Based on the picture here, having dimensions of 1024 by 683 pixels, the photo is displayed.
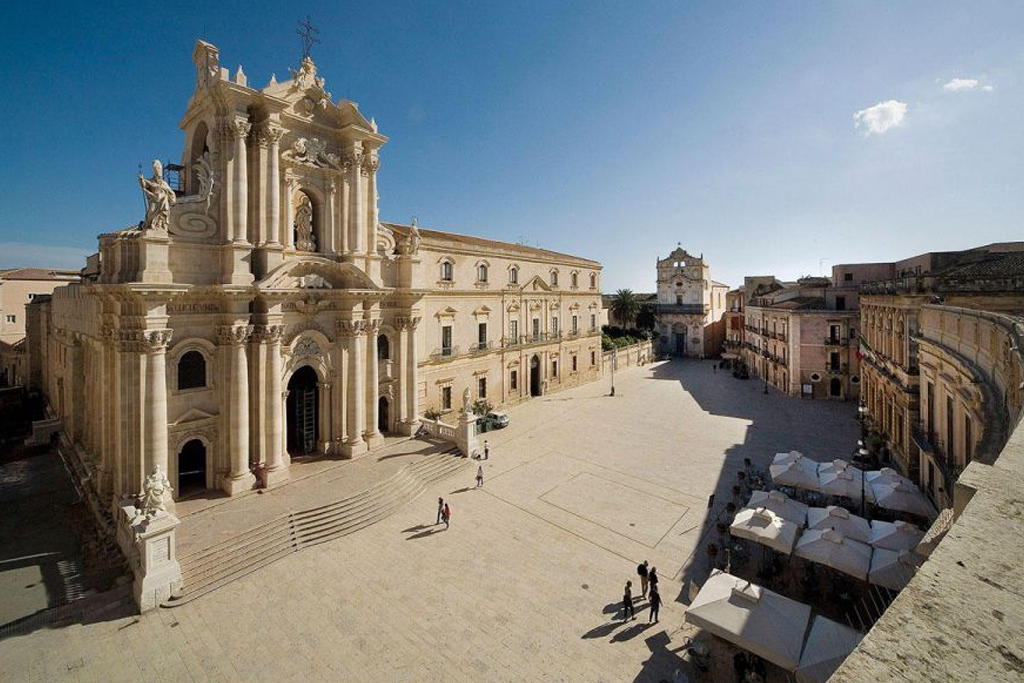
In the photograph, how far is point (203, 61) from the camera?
61.2ft

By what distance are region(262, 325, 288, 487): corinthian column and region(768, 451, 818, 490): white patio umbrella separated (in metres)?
19.5

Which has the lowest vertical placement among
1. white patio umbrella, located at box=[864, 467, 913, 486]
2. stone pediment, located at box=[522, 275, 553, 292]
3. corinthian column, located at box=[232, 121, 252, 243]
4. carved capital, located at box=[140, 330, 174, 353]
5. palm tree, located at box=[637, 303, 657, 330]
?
white patio umbrella, located at box=[864, 467, 913, 486]

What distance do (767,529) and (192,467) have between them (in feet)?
66.9

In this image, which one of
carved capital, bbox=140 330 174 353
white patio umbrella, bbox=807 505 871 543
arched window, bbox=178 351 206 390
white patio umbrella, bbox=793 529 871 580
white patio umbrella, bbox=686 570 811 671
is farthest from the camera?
arched window, bbox=178 351 206 390

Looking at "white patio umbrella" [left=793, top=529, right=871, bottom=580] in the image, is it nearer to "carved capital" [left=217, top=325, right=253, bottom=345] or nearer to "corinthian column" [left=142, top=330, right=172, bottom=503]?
"carved capital" [left=217, top=325, right=253, bottom=345]

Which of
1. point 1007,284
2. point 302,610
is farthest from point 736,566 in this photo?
point 1007,284

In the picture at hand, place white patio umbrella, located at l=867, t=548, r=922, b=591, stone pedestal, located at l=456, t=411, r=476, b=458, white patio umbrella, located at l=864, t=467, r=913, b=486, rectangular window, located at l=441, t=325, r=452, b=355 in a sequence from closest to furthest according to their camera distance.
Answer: white patio umbrella, located at l=867, t=548, r=922, b=591, white patio umbrella, located at l=864, t=467, r=913, b=486, stone pedestal, located at l=456, t=411, r=476, b=458, rectangular window, located at l=441, t=325, r=452, b=355

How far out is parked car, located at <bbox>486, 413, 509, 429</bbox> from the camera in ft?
98.8

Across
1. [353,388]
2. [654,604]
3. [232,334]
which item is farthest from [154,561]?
[654,604]

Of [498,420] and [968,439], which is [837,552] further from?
[498,420]

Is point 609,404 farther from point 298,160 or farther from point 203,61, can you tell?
point 203,61

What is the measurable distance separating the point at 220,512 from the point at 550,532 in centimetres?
1150

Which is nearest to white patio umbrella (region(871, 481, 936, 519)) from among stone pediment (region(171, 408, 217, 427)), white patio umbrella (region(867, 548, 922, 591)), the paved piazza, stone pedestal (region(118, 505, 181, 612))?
white patio umbrella (region(867, 548, 922, 591))

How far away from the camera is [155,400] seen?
1631 centimetres
